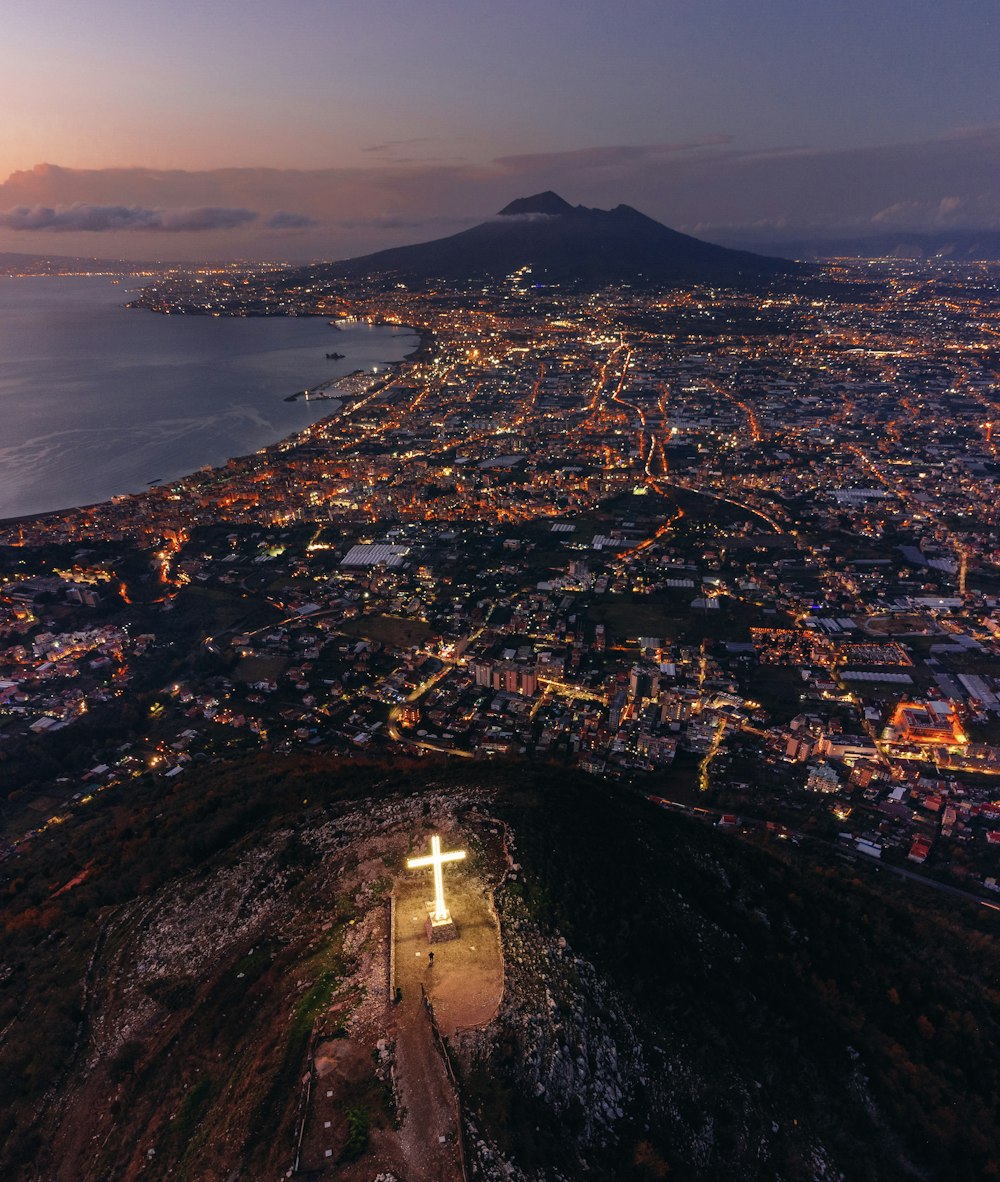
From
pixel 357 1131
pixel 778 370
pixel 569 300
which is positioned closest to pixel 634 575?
pixel 357 1131

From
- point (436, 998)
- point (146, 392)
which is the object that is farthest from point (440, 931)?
point (146, 392)

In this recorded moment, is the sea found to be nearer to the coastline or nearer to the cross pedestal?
the coastline

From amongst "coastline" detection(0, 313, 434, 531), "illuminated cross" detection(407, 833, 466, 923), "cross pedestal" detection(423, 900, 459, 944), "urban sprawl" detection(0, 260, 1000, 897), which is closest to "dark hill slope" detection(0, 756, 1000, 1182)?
"cross pedestal" detection(423, 900, 459, 944)

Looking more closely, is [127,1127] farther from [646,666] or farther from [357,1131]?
[646,666]

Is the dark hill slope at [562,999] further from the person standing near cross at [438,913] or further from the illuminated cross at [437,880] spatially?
the illuminated cross at [437,880]

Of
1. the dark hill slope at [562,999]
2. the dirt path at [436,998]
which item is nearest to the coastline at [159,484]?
the dark hill slope at [562,999]

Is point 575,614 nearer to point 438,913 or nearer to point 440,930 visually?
point 438,913
